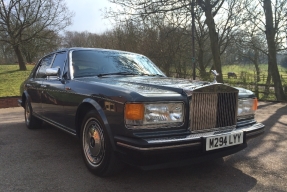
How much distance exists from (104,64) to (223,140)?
224 cm

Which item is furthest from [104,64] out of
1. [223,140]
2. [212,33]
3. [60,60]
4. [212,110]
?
[212,33]

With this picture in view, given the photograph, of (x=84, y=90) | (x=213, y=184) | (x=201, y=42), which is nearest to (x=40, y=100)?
(x=84, y=90)

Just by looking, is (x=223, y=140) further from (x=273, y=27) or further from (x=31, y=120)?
(x=273, y=27)

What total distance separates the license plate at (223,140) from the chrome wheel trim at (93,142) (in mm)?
1190

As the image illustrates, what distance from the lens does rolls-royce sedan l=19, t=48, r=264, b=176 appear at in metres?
2.71

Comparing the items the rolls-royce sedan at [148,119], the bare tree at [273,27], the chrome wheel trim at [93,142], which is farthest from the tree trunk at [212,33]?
the chrome wheel trim at [93,142]

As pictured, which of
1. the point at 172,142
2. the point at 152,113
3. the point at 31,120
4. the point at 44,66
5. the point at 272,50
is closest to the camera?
the point at 172,142

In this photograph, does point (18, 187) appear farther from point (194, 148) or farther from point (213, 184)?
point (213, 184)

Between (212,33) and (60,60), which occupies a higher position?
(212,33)

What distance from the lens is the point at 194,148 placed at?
109 inches

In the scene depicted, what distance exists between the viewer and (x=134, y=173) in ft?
10.9

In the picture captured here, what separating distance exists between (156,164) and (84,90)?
1.40 meters

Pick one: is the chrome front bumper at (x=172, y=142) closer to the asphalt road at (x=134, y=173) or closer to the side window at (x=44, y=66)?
the asphalt road at (x=134, y=173)

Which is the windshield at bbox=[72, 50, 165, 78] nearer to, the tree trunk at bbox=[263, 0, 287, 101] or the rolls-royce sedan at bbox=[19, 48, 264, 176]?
the rolls-royce sedan at bbox=[19, 48, 264, 176]
